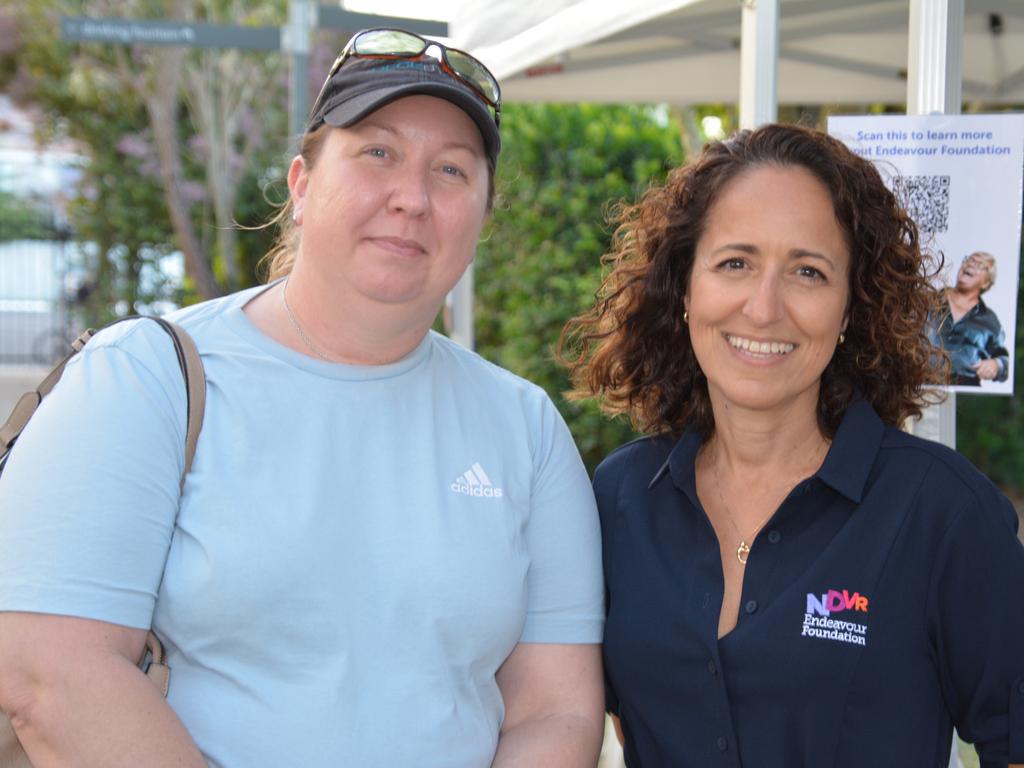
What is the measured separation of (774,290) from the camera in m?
2.20

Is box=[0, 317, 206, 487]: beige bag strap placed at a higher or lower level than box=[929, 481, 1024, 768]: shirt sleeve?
higher

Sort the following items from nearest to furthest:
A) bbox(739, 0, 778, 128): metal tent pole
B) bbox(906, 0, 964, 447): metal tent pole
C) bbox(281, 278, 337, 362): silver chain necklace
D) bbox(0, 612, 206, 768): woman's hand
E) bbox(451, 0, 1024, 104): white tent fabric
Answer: bbox(0, 612, 206, 768): woman's hand
bbox(281, 278, 337, 362): silver chain necklace
bbox(906, 0, 964, 447): metal tent pole
bbox(739, 0, 778, 128): metal tent pole
bbox(451, 0, 1024, 104): white tent fabric

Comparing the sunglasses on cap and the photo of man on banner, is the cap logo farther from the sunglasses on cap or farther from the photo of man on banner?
the photo of man on banner

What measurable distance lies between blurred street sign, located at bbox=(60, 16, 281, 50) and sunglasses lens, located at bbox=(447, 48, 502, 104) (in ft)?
15.5

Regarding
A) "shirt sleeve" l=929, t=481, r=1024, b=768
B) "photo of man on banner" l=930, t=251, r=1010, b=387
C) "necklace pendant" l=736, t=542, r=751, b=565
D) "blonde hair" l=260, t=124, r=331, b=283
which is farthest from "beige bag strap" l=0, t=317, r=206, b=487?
"photo of man on banner" l=930, t=251, r=1010, b=387

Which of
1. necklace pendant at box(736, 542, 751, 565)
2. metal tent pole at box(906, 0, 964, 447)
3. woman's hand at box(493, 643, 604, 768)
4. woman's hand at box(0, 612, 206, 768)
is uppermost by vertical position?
metal tent pole at box(906, 0, 964, 447)

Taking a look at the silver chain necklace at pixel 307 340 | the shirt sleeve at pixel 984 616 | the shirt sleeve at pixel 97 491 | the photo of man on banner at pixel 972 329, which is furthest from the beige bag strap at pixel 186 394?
the photo of man on banner at pixel 972 329

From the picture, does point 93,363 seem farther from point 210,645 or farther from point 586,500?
point 586,500

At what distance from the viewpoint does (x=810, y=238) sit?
2.21 metres

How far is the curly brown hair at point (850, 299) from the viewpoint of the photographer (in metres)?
2.29

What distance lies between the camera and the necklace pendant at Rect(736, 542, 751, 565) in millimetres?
2213

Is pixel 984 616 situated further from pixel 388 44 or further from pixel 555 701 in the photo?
→ pixel 388 44

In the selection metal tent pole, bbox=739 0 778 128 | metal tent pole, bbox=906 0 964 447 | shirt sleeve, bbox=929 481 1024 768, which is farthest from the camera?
metal tent pole, bbox=739 0 778 128

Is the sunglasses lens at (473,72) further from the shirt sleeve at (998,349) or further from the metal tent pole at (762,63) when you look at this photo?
the shirt sleeve at (998,349)
